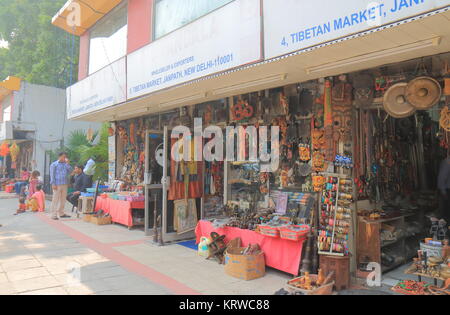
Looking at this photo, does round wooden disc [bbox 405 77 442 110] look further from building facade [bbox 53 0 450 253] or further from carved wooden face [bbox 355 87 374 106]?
carved wooden face [bbox 355 87 374 106]

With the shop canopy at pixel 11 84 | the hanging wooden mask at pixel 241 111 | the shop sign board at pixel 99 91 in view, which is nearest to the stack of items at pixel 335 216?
the hanging wooden mask at pixel 241 111

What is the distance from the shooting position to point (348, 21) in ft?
11.1

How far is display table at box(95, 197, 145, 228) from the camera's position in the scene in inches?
338

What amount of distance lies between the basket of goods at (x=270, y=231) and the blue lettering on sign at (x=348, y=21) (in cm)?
261

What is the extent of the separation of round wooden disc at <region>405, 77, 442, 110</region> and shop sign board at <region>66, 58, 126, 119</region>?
17.8 feet

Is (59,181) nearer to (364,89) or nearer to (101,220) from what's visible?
(101,220)

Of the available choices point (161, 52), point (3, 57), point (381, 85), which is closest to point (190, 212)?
point (161, 52)

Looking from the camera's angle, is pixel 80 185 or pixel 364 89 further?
pixel 80 185

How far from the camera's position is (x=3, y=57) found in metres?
26.5

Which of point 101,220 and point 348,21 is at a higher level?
point 348,21

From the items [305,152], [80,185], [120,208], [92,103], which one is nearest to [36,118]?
[80,185]

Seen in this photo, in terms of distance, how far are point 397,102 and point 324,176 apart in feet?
4.61

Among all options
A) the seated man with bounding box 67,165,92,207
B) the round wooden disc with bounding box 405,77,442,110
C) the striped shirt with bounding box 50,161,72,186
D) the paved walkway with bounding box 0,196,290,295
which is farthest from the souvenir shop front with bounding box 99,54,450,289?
the seated man with bounding box 67,165,92,207

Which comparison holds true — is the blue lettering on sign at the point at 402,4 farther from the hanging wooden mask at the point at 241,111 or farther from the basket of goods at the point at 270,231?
the hanging wooden mask at the point at 241,111
